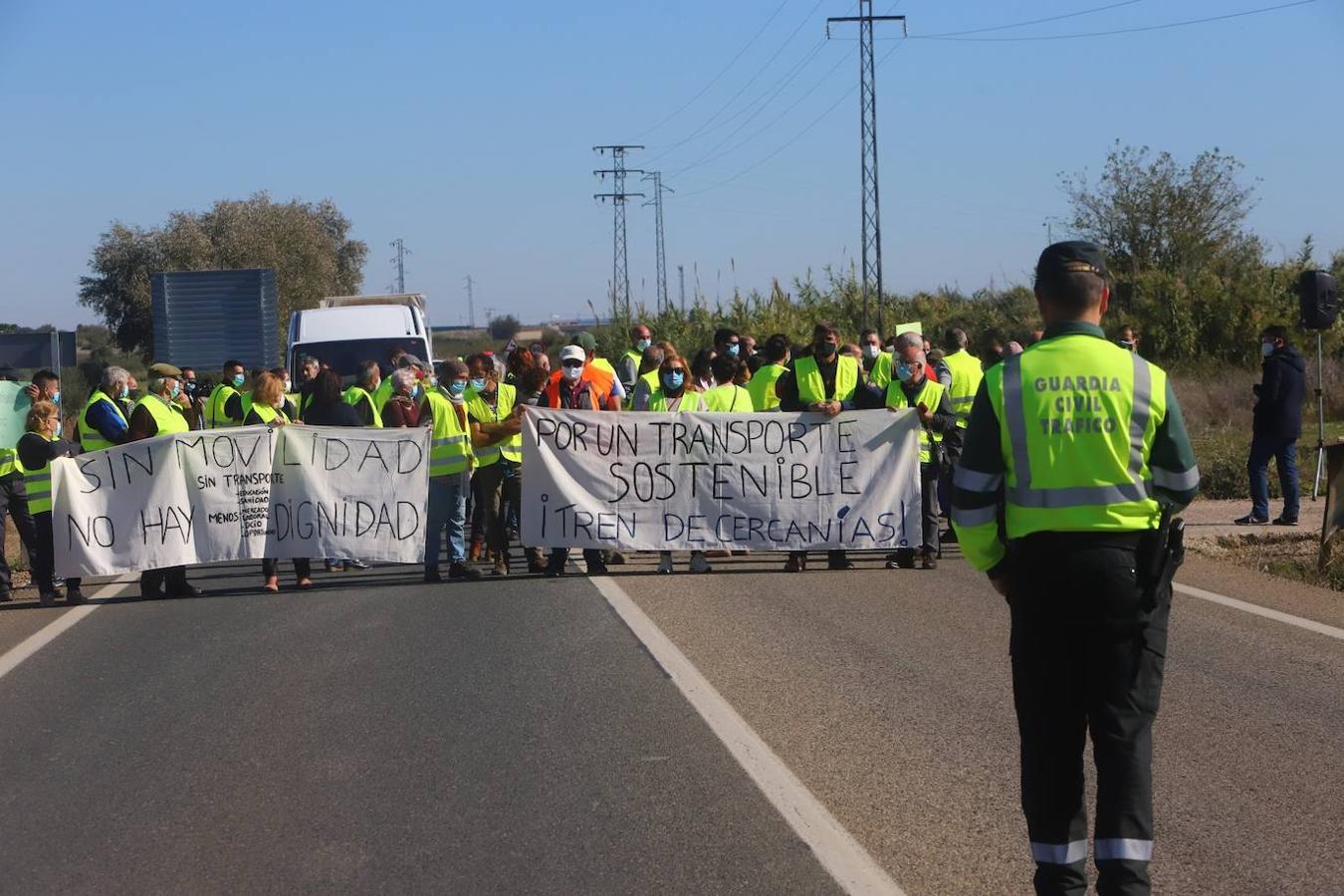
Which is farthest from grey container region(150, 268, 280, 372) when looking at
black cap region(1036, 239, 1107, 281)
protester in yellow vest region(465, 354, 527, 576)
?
black cap region(1036, 239, 1107, 281)

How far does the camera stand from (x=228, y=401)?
1967 centimetres

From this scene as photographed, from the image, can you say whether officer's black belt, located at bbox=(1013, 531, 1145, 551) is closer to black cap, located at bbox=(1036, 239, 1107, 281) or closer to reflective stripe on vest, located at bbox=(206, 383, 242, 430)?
black cap, located at bbox=(1036, 239, 1107, 281)

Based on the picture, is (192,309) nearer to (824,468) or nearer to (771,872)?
(824,468)

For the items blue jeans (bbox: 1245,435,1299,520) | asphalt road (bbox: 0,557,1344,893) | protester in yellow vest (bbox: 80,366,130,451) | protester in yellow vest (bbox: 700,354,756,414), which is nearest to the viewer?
asphalt road (bbox: 0,557,1344,893)

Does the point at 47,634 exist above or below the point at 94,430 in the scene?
below

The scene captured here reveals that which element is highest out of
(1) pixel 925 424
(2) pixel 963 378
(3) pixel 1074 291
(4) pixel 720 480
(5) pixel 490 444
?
(3) pixel 1074 291

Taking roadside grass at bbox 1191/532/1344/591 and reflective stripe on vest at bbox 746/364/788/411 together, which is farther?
reflective stripe on vest at bbox 746/364/788/411

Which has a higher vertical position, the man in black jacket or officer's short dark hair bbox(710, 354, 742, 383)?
officer's short dark hair bbox(710, 354, 742, 383)

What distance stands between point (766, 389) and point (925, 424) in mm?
2069

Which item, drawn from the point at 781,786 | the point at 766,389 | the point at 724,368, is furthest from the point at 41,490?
the point at 781,786

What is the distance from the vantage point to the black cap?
4742 mm

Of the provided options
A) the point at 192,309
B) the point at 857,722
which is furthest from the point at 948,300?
the point at 857,722

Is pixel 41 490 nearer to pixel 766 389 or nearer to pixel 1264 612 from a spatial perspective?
pixel 766 389

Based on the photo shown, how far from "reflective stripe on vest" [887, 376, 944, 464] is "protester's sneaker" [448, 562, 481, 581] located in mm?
3871
